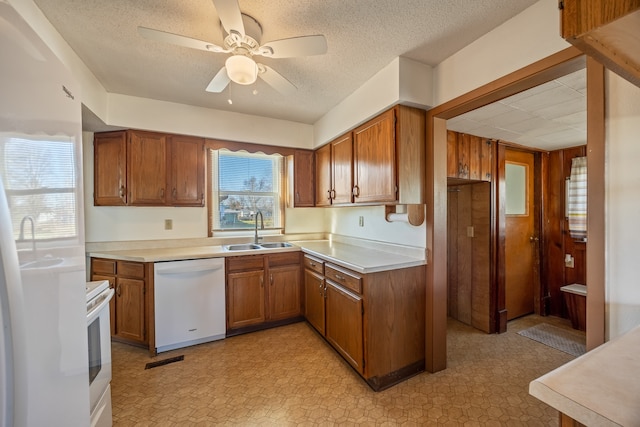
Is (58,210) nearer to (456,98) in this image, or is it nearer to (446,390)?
(456,98)

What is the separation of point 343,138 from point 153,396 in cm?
278

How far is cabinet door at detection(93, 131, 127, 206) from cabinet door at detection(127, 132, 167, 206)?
7cm

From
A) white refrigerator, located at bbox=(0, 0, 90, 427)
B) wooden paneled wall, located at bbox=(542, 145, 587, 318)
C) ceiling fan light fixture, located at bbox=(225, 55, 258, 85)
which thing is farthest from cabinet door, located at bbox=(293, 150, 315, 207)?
wooden paneled wall, located at bbox=(542, 145, 587, 318)

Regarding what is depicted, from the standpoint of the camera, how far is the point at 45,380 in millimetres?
664

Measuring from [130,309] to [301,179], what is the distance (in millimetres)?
2322

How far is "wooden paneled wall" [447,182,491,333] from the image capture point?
284cm

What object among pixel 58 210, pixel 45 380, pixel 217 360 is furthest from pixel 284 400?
pixel 58 210

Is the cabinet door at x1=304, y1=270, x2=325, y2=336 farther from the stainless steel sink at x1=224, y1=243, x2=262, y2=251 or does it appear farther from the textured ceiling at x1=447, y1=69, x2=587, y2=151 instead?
the textured ceiling at x1=447, y1=69, x2=587, y2=151

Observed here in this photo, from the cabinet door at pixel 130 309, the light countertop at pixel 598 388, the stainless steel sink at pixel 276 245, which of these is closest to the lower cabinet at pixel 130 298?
the cabinet door at pixel 130 309

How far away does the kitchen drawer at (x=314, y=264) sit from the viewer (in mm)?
2555

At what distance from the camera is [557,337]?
270 cm

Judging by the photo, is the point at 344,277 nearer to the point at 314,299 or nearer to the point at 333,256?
the point at 333,256

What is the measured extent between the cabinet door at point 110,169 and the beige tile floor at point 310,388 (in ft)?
4.95

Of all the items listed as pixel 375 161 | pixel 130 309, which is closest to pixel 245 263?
pixel 130 309
